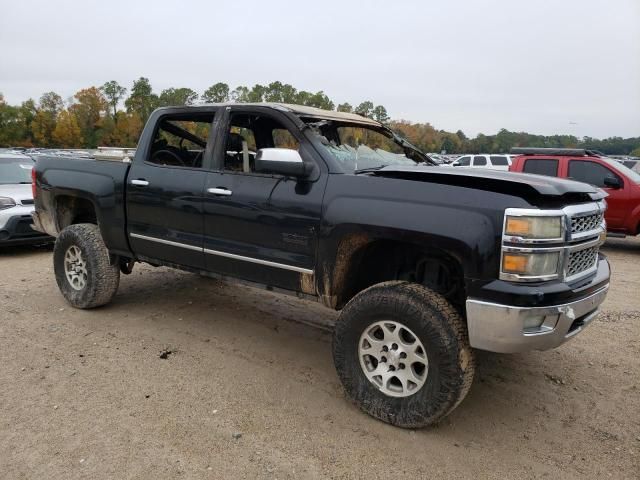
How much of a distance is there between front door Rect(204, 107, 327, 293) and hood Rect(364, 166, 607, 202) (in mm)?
591

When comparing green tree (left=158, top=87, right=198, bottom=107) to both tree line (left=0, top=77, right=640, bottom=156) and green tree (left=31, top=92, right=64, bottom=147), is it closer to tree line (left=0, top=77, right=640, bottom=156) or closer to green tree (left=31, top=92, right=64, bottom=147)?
tree line (left=0, top=77, right=640, bottom=156)

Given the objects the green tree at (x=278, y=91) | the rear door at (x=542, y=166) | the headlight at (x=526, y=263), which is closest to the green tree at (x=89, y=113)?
the green tree at (x=278, y=91)

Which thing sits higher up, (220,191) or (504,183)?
(504,183)

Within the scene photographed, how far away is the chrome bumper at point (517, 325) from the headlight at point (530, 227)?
1.28 ft

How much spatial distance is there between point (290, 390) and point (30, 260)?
5.92m

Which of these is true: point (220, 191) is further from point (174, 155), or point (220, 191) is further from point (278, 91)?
point (278, 91)

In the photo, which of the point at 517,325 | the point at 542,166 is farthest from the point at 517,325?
the point at 542,166

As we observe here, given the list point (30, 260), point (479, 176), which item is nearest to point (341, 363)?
point (479, 176)

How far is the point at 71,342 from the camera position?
4344 mm

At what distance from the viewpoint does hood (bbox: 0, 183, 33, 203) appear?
26.9 ft

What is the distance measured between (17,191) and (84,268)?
14.6 feet

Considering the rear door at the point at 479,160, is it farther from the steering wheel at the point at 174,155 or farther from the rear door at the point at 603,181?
the steering wheel at the point at 174,155

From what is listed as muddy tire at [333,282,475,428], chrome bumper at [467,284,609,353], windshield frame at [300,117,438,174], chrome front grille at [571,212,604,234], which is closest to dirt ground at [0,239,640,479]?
muddy tire at [333,282,475,428]

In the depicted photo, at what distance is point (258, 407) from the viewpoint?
132 inches
